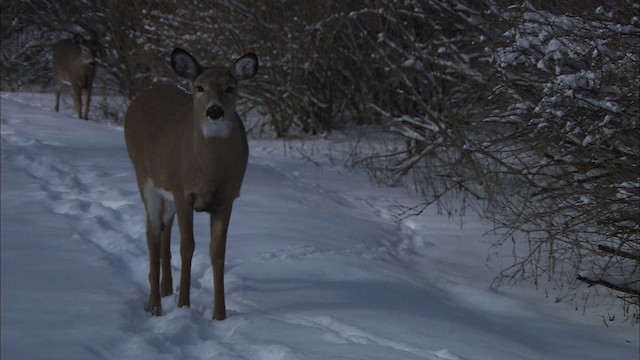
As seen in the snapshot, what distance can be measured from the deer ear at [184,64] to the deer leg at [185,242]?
760mm

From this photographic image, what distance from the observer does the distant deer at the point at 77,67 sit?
1773 centimetres

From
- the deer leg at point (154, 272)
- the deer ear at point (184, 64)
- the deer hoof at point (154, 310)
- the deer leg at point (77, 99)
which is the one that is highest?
the deer ear at point (184, 64)

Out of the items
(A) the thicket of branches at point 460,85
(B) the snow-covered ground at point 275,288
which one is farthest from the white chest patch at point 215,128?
(A) the thicket of branches at point 460,85

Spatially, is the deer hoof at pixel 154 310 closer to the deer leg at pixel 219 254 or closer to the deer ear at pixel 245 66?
the deer leg at pixel 219 254

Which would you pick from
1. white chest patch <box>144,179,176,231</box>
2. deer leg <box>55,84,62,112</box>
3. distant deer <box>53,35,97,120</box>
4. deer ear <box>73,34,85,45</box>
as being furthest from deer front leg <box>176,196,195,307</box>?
deer ear <box>73,34,85,45</box>

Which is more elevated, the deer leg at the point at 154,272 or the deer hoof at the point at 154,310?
the deer leg at the point at 154,272

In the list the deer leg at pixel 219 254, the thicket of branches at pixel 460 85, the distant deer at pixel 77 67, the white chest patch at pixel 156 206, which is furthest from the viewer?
the distant deer at pixel 77 67

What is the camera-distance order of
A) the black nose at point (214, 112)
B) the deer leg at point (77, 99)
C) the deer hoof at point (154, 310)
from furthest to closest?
the deer leg at point (77, 99) → the deer hoof at point (154, 310) → the black nose at point (214, 112)

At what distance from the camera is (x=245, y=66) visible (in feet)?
18.1

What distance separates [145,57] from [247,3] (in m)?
2.92

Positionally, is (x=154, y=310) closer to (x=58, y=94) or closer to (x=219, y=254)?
(x=219, y=254)

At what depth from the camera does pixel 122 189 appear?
9.50 metres

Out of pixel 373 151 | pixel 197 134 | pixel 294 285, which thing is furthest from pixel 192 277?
pixel 373 151

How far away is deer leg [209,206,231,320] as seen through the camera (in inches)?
217
